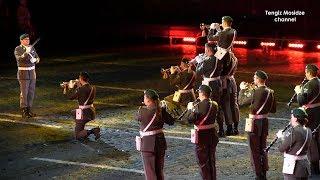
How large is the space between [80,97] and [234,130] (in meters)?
3.85

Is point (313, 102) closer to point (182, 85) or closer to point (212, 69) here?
point (212, 69)

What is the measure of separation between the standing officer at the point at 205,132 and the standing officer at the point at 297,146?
1754mm

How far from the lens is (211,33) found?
50.9 feet

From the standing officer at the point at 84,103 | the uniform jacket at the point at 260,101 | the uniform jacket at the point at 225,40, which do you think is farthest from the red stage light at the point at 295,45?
the uniform jacket at the point at 260,101

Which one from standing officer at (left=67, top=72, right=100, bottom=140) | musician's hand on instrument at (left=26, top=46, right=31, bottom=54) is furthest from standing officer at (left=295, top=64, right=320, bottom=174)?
musician's hand on instrument at (left=26, top=46, right=31, bottom=54)

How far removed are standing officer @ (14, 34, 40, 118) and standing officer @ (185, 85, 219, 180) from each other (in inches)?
293

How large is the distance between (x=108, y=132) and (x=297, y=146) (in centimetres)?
709

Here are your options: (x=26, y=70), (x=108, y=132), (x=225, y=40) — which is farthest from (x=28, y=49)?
(x=225, y=40)

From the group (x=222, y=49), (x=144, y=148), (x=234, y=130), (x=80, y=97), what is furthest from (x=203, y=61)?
(x=144, y=148)

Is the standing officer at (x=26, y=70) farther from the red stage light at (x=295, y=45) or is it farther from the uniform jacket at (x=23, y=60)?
the red stage light at (x=295, y=45)

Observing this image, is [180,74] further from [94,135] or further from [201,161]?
[201,161]

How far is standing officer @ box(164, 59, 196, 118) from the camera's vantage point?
16.6 m

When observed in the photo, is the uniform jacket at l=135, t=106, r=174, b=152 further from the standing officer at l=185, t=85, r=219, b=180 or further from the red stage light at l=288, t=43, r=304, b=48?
the red stage light at l=288, t=43, r=304, b=48

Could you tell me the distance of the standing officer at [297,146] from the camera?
981cm
